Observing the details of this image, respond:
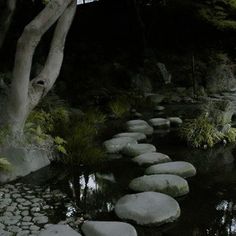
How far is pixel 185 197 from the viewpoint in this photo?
→ 5.29 meters

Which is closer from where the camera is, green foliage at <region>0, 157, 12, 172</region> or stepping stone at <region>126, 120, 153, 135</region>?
green foliage at <region>0, 157, 12, 172</region>

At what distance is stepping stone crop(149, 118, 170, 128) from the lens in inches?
367

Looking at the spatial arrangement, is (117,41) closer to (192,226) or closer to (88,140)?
(88,140)

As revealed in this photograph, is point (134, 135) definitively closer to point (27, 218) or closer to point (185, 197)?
point (185, 197)

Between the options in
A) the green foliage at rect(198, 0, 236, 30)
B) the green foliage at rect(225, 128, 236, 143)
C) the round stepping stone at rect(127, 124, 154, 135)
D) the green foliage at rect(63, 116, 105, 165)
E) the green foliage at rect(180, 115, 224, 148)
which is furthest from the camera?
the green foliage at rect(198, 0, 236, 30)

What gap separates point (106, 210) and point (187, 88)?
991 cm

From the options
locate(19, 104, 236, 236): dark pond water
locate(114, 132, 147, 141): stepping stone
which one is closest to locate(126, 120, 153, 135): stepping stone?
locate(114, 132, 147, 141): stepping stone

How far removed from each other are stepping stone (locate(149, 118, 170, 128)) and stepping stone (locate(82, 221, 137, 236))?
5327 mm

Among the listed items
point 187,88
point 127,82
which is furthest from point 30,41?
point 187,88

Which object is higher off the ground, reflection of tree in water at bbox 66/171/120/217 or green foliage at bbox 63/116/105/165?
green foliage at bbox 63/116/105/165

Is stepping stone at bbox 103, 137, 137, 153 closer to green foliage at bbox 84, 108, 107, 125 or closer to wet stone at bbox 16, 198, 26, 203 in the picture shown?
green foliage at bbox 84, 108, 107, 125

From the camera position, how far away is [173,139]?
8344mm

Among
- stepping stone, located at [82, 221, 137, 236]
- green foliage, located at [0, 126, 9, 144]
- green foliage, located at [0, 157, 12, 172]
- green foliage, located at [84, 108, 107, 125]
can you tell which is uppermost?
green foliage, located at [0, 126, 9, 144]

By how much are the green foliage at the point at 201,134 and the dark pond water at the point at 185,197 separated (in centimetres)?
35
